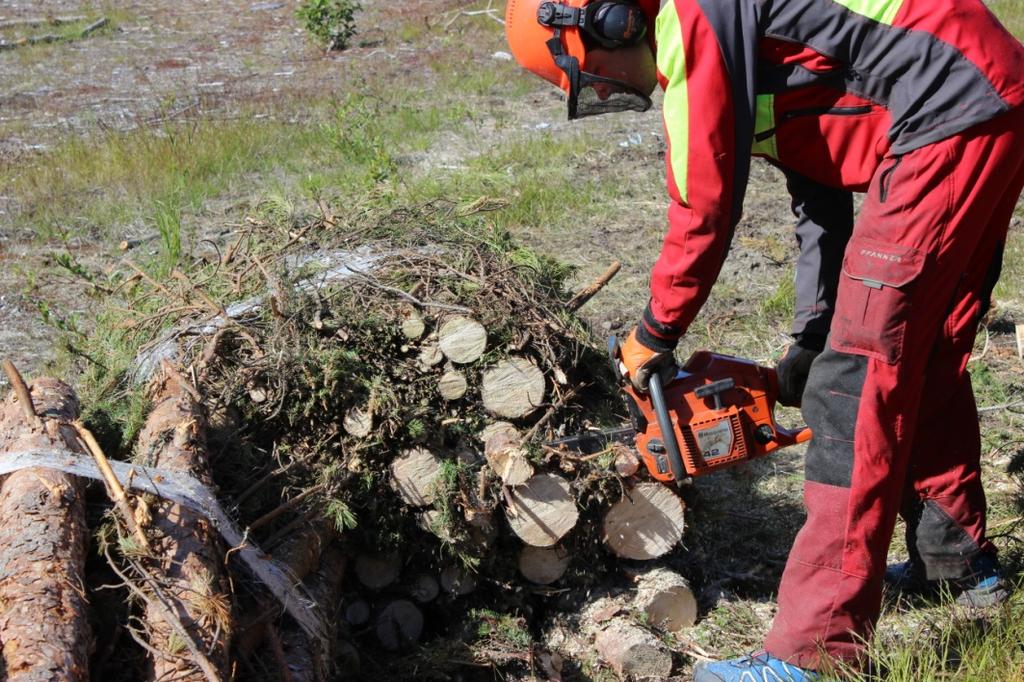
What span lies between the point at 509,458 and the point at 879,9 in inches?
68.0

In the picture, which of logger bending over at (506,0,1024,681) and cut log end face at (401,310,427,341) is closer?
logger bending over at (506,0,1024,681)

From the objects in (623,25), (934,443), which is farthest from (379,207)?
(934,443)

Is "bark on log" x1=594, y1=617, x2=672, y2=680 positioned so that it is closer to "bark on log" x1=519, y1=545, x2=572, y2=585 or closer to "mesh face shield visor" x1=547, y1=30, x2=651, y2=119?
"bark on log" x1=519, y1=545, x2=572, y2=585

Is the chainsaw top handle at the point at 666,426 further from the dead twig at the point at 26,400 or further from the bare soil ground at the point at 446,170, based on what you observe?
the dead twig at the point at 26,400

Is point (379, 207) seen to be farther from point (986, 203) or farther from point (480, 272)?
point (986, 203)

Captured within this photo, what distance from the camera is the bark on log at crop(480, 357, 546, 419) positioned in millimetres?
3311

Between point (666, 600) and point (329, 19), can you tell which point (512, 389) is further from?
point (329, 19)

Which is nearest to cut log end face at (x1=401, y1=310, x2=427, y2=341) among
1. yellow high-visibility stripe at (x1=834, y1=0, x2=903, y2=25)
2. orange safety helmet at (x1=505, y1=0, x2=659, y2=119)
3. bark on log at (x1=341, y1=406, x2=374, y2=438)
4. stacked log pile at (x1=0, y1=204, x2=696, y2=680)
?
stacked log pile at (x1=0, y1=204, x2=696, y2=680)

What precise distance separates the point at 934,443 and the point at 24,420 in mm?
2857

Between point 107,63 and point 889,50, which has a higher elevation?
point 889,50

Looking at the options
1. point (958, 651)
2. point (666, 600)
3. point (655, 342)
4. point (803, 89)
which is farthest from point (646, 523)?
point (803, 89)

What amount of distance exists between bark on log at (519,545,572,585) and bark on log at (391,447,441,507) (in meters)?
0.42

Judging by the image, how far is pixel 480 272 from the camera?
3566mm

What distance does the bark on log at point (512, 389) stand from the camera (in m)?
3.31
